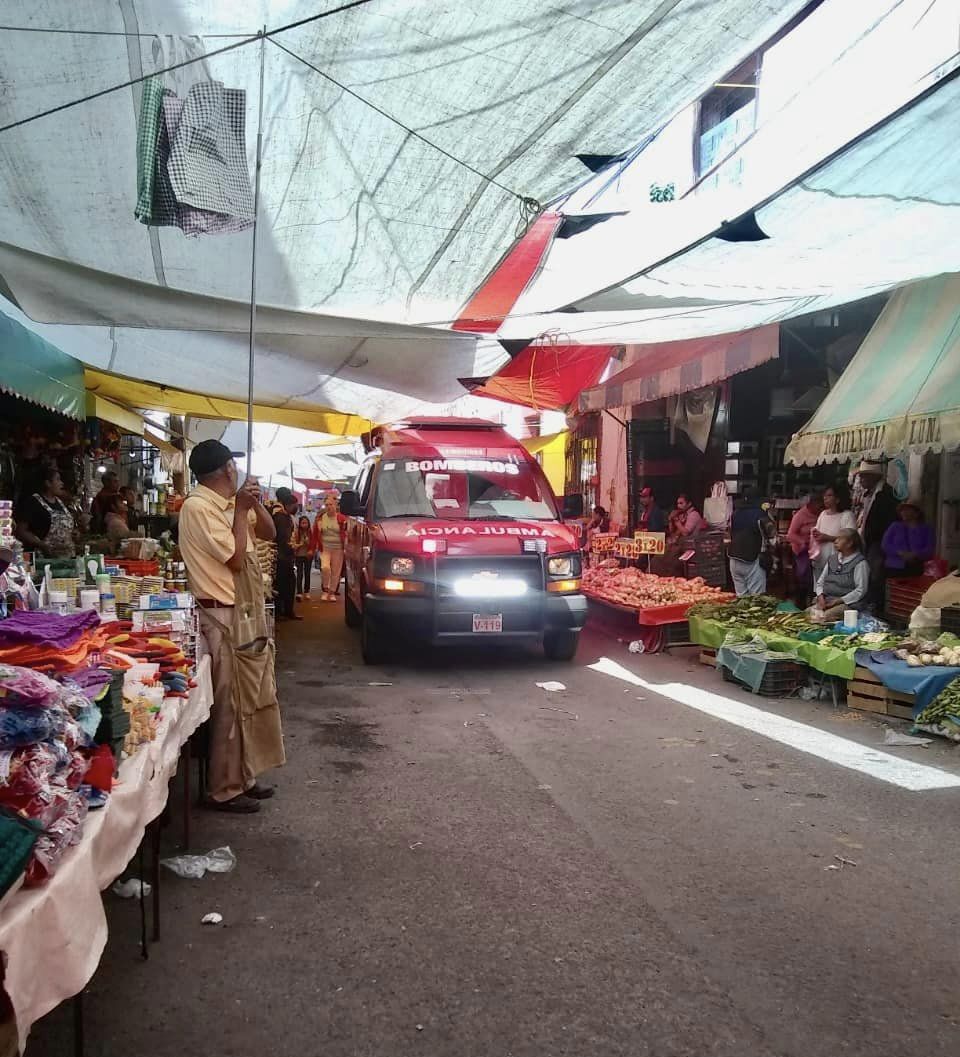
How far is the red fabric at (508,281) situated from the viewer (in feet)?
23.6

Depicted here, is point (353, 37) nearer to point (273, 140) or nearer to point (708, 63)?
point (273, 140)

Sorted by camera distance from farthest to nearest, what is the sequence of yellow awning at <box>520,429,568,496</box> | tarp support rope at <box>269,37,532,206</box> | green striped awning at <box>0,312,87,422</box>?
yellow awning at <box>520,429,568,496</box>, green striped awning at <box>0,312,87,422</box>, tarp support rope at <box>269,37,532,206</box>

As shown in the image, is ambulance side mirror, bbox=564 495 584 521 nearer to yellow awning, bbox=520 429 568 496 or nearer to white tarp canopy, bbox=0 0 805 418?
white tarp canopy, bbox=0 0 805 418

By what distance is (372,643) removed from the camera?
9781mm

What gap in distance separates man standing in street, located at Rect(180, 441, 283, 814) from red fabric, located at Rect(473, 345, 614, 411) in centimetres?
802

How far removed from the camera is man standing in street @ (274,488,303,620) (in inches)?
542

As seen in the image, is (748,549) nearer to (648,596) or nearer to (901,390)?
(648,596)

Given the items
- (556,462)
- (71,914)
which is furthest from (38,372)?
(556,462)

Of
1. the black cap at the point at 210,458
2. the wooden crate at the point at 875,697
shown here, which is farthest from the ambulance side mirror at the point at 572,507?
the black cap at the point at 210,458

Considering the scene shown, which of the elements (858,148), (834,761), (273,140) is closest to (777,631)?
(834,761)

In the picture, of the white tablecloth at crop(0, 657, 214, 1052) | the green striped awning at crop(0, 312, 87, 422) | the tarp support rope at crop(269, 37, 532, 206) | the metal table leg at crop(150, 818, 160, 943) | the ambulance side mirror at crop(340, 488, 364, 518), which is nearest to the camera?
the white tablecloth at crop(0, 657, 214, 1052)


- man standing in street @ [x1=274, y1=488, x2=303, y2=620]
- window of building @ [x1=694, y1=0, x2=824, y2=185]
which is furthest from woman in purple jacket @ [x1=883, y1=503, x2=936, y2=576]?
man standing in street @ [x1=274, y1=488, x2=303, y2=620]

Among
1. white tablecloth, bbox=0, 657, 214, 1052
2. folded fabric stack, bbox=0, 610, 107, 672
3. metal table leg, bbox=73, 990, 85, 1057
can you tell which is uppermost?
folded fabric stack, bbox=0, 610, 107, 672

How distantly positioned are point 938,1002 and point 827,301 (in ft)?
21.9
